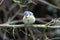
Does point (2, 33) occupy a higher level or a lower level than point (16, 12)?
lower

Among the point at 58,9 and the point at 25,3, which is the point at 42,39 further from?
the point at 58,9

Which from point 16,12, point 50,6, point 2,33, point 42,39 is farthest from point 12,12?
point 42,39

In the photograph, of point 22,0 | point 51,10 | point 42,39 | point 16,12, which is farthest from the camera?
point 51,10

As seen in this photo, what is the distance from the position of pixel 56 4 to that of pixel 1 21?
121 cm

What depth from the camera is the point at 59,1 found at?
5.14 m

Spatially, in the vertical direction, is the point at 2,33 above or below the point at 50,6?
below

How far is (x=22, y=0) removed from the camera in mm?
3824

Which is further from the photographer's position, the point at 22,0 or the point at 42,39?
the point at 22,0

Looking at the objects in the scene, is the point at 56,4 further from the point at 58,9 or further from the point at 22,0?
the point at 22,0

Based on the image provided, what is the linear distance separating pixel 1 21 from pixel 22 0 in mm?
1399

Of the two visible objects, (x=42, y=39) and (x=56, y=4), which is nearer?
(x=42, y=39)

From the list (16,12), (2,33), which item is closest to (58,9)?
(16,12)

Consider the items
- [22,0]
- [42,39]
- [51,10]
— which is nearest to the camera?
[42,39]

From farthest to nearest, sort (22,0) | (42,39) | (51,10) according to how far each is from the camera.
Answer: (51,10), (22,0), (42,39)
